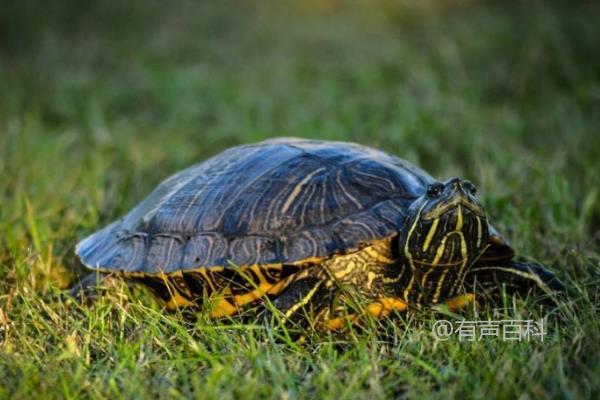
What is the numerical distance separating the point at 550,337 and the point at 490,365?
383mm

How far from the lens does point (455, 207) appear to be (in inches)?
107

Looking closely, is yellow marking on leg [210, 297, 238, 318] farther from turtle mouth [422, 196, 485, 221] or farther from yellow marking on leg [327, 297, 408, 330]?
turtle mouth [422, 196, 485, 221]

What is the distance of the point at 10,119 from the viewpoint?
21.8 ft

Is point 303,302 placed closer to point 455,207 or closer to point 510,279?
point 455,207

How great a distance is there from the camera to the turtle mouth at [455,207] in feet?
8.93

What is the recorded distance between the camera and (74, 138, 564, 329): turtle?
2848mm

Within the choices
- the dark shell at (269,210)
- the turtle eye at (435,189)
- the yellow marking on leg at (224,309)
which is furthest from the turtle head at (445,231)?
the yellow marking on leg at (224,309)

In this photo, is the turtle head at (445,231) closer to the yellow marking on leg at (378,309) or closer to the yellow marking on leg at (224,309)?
the yellow marking on leg at (378,309)

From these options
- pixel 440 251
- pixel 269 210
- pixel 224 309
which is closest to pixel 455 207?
pixel 440 251

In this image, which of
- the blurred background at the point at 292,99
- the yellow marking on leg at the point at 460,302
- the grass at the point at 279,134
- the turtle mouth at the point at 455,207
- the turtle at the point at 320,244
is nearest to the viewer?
the grass at the point at 279,134
